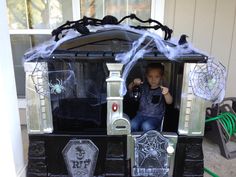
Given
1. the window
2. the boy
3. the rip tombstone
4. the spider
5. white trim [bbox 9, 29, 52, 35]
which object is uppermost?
the window

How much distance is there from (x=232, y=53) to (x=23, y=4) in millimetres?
1956

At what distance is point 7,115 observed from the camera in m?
1.35

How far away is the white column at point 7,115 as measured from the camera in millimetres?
1287

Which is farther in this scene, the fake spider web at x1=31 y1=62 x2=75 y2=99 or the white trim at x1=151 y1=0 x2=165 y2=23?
the white trim at x1=151 y1=0 x2=165 y2=23

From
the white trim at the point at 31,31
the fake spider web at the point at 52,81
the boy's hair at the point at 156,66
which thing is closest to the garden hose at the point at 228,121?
the boy's hair at the point at 156,66

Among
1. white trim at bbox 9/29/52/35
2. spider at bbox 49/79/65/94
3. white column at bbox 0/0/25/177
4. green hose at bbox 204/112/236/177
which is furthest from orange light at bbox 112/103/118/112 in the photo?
white trim at bbox 9/29/52/35

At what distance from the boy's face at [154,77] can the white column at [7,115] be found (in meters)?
0.84

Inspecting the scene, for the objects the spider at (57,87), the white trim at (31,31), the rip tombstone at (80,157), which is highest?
the white trim at (31,31)

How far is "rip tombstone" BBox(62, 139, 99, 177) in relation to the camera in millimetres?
1342

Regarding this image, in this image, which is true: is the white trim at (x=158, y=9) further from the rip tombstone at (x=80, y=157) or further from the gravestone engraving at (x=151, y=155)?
the rip tombstone at (x=80, y=157)

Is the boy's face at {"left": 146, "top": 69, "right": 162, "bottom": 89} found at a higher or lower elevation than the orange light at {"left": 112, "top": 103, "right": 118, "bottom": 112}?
higher

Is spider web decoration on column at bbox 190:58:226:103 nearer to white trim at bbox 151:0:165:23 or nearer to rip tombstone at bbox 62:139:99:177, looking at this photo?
rip tombstone at bbox 62:139:99:177

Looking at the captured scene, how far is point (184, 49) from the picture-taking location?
132cm

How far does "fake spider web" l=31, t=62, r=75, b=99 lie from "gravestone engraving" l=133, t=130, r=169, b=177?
0.49 meters
